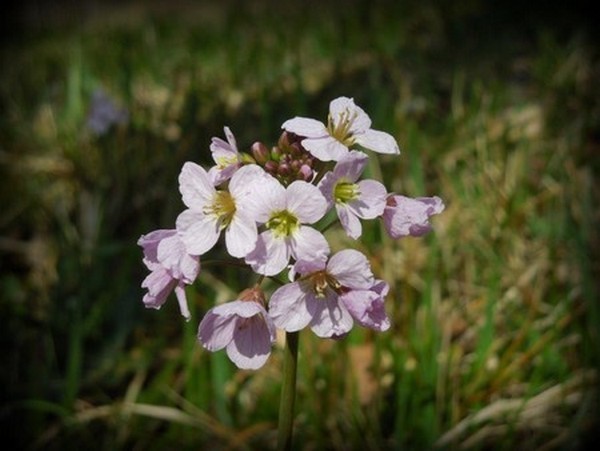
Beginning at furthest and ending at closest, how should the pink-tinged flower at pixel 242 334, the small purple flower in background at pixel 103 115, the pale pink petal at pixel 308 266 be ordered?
the small purple flower in background at pixel 103 115, the pink-tinged flower at pixel 242 334, the pale pink petal at pixel 308 266

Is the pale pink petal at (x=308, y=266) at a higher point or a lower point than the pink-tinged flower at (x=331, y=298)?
higher

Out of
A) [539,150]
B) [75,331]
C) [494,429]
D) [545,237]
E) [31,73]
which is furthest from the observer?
[31,73]

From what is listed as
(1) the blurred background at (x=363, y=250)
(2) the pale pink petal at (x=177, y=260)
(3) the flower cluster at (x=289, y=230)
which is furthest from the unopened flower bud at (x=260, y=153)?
(1) the blurred background at (x=363, y=250)

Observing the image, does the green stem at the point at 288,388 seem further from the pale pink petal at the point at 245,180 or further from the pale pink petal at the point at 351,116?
the pale pink petal at the point at 351,116

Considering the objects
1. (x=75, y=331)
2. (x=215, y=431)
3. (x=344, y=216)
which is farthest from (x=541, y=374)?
(x=75, y=331)

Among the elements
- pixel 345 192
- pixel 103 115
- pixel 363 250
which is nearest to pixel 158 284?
pixel 345 192

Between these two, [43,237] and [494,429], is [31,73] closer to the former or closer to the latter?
[43,237]

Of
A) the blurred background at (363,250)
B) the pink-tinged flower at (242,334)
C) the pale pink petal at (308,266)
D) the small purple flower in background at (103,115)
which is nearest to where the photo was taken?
the pale pink petal at (308,266)

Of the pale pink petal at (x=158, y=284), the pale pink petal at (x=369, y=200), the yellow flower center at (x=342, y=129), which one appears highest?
the yellow flower center at (x=342, y=129)
